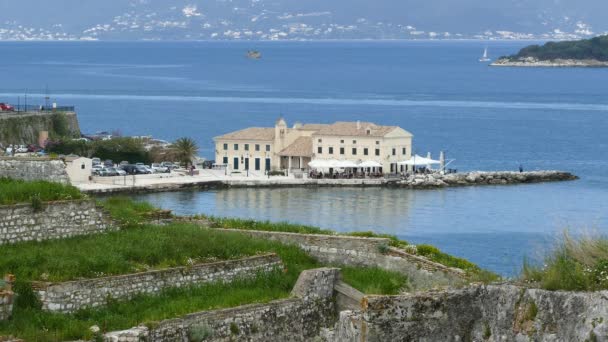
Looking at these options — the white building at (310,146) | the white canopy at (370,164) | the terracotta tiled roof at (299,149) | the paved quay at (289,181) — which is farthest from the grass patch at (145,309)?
the terracotta tiled roof at (299,149)

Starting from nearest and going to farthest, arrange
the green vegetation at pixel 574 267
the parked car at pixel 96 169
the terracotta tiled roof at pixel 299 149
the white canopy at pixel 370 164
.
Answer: the green vegetation at pixel 574 267, the parked car at pixel 96 169, the white canopy at pixel 370 164, the terracotta tiled roof at pixel 299 149

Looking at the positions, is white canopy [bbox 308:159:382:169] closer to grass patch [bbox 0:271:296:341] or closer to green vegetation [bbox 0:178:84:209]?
grass patch [bbox 0:271:296:341]

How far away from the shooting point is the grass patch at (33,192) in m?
21.1

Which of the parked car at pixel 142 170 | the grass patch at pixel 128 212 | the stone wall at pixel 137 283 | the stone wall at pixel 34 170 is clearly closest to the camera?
the stone wall at pixel 137 283

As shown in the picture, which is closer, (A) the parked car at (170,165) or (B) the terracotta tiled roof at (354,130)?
(A) the parked car at (170,165)

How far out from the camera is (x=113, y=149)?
306ft

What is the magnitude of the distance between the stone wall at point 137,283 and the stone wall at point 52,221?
150 cm

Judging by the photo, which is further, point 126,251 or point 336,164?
point 336,164

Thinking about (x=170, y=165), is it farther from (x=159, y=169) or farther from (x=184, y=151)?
(x=159, y=169)

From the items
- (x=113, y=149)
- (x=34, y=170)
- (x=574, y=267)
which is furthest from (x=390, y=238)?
(x=113, y=149)

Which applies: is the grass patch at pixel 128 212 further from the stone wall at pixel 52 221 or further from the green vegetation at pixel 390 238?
the green vegetation at pixel 390 238

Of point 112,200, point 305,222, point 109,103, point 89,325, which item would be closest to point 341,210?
point 305,222

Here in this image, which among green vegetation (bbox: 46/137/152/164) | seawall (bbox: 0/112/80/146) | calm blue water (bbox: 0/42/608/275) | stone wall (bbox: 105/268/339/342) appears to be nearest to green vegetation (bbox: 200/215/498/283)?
calm blue water (bbox: 0/42/608/275)

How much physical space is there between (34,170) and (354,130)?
71.5m
